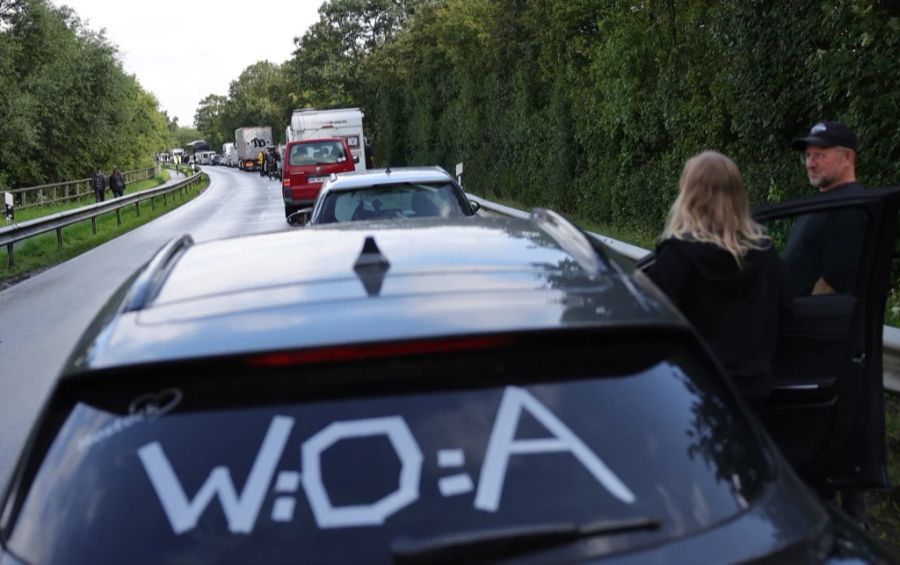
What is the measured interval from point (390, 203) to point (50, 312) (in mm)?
5673

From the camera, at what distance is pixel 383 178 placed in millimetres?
11148

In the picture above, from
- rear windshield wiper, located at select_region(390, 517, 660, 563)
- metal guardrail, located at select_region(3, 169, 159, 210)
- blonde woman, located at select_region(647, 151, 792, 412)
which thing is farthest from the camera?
metal guardrail, located at select_region(3, 169, 159, 210)

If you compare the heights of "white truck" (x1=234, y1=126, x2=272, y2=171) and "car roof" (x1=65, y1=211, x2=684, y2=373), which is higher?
"car roof" (x1=65, y1=211, x2=684, y2=373)

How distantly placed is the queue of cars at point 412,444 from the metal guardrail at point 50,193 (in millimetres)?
44878

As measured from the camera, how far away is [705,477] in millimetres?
2318

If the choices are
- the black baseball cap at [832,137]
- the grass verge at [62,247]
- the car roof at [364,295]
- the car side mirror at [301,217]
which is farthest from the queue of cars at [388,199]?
the grass verge at [62,247]

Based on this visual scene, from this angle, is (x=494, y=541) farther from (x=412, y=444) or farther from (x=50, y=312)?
(x=50, y=312)

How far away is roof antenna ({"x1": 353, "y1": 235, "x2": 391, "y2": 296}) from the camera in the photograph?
9.23ft

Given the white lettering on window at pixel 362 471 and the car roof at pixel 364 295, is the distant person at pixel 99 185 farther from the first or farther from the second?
the white lettering on window at pixel 362 471

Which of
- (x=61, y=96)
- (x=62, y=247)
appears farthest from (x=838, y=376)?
(x=61, y=96)

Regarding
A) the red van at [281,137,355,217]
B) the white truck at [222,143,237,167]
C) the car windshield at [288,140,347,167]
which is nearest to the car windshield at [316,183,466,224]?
the red van at [281,137,355,217]

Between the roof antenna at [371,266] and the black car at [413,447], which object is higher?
the roof antenna at [371,266]

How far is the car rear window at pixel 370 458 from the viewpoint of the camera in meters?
2.19

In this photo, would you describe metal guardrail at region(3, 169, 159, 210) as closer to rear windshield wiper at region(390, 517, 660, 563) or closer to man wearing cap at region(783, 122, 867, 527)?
man wearing cap at region(783, 122, 867, 527)
